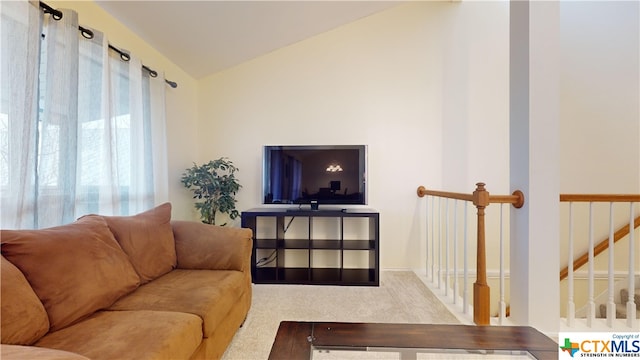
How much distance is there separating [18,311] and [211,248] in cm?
102

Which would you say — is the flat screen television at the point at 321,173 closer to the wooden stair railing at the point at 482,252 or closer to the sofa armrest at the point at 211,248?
the sofa armrest at the point at 211,248

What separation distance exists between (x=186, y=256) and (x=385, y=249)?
2128mm

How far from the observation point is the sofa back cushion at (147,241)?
5.42ft

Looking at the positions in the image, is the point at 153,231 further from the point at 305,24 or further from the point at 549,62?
the point at 549,62

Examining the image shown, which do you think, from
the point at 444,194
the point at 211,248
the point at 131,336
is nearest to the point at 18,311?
the point at 131,336

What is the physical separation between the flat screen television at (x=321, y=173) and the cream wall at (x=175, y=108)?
92 centimetres

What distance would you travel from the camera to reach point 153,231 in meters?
1.83

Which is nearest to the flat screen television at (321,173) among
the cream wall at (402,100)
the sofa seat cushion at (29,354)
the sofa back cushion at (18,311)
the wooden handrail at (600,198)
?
the cream wall at (402,100)

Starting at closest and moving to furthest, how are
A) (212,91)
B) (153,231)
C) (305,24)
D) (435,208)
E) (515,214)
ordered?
(153,231) → (515,214) → (305,24) → (435,208) → (212,91)

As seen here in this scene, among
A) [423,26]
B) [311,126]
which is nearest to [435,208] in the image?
[311,126]

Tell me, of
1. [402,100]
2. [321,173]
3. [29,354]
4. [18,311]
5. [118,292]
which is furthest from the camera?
[402,100]

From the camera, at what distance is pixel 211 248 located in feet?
6.44

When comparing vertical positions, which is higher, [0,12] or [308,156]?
[0,12]

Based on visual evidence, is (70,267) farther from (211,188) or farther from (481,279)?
(481,279)
